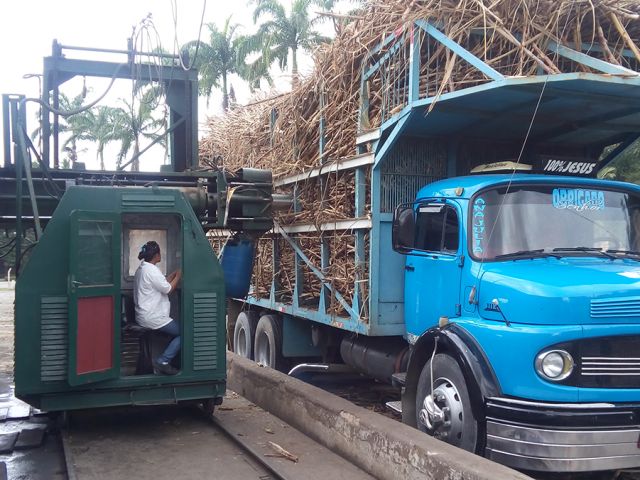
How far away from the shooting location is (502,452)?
4.42 m

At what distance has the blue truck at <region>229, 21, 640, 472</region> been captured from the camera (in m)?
4.36

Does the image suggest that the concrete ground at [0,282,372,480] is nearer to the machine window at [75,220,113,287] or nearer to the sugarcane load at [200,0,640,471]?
the sugarcane load at [200,0,640,471]

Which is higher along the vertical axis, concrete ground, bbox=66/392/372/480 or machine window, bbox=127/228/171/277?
machine window, bbox=127/228/171/277

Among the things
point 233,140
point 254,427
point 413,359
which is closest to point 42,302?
point 254,427

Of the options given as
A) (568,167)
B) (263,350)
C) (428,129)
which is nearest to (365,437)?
(428,129)

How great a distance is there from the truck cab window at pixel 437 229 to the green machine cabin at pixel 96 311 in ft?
6.37

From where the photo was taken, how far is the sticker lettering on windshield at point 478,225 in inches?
208

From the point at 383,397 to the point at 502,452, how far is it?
164 inches

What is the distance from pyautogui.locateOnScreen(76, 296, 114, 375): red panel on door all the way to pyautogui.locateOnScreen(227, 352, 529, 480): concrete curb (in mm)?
1858

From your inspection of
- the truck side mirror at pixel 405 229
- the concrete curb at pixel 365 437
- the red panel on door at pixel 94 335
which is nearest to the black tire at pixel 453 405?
the concrete curb at pixel 365 437

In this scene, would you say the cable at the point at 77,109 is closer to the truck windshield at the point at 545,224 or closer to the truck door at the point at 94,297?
the truck door at the point at 94,297

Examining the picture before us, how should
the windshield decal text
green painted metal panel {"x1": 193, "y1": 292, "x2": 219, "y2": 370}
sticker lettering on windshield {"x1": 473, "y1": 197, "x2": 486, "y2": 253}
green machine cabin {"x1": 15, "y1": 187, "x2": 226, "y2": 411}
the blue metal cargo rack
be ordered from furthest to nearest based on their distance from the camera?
the windshield decal text
green painted metal panel {"x1": 193, "y1": 292, "x2": 219, "y2": 370}
the blue metal cargo rack
green machine cabin {"x1": 15, "y1": 187, "x2": 226, "y2": 411}
sticker lettering on windshield {"x1": 473, "y1": 197, "x2": 486, "y2": 253}

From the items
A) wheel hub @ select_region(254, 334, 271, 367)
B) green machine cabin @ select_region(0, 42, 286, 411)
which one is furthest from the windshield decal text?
wheel hub @ select_region(254, 334, 271, 367)

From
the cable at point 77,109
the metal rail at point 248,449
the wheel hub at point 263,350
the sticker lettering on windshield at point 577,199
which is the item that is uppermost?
the cable at point 77,109
